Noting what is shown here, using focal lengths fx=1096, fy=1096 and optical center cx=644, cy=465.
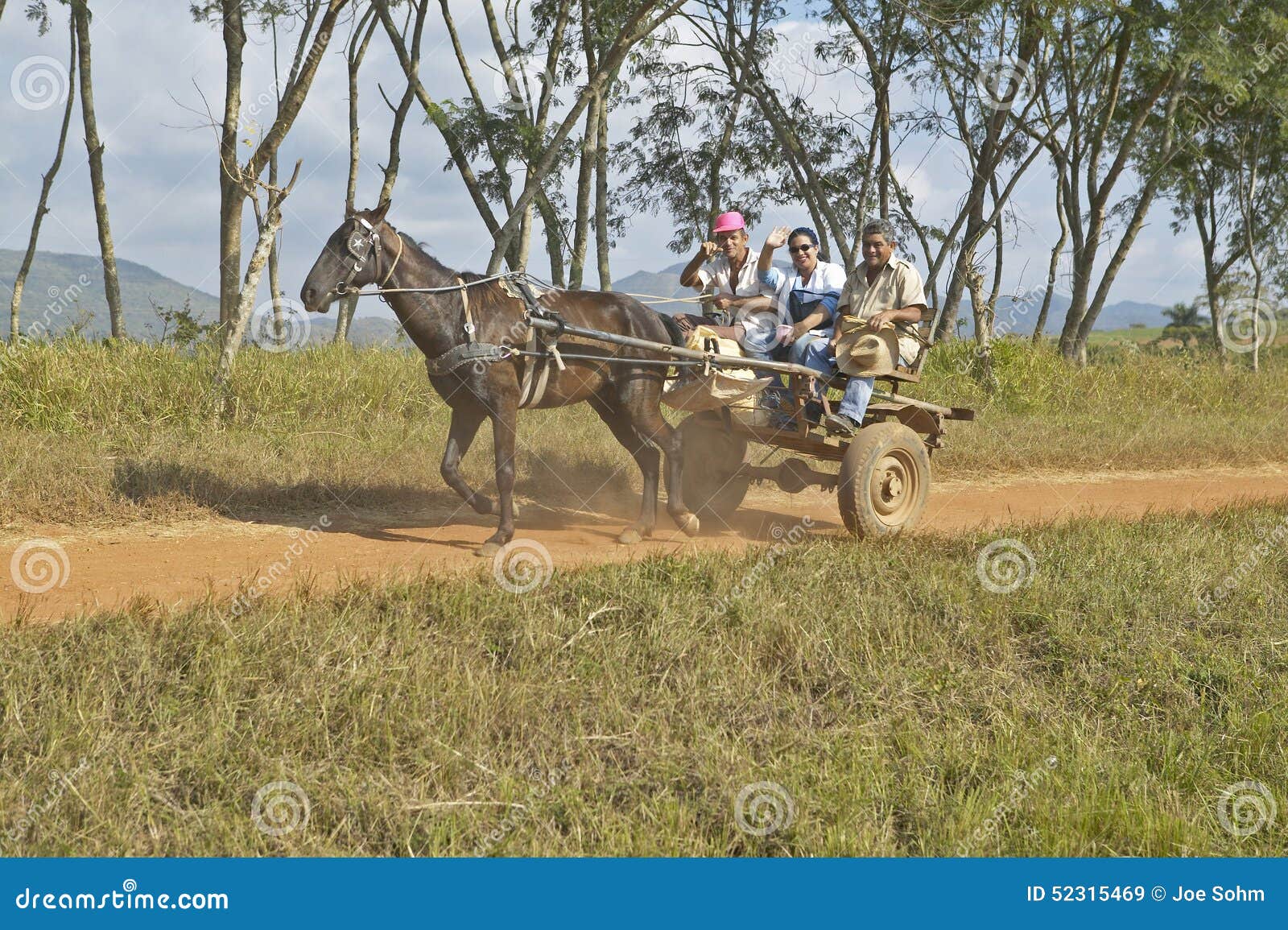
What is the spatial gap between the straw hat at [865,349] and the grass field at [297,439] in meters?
2.86

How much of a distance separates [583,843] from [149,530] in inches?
191

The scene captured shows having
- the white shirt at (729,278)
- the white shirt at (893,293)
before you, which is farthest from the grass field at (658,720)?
the white shirt at (729,278)

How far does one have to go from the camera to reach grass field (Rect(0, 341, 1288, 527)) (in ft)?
25.0

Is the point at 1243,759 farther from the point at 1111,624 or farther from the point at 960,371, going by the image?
the point at 960,371

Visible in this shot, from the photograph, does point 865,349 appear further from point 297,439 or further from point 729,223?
point 297,439

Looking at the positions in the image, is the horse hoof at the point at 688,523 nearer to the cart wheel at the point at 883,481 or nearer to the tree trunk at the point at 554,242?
the cart wheel at the point at 883,481

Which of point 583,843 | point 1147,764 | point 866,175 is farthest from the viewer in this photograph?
point 866,175

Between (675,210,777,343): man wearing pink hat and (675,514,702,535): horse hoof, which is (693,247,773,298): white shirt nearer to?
(675,210,777,343): man wearing pink hat

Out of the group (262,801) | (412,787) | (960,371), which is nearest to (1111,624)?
(412,787)

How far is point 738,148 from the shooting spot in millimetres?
20562

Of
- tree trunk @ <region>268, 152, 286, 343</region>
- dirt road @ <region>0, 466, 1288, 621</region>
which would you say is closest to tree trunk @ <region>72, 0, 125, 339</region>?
tree trunk @ <region>268, 152, 286, 343</region>

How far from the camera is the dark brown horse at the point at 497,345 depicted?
252 inches

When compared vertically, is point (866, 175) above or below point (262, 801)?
above

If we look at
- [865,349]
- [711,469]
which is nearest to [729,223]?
[865,349]
